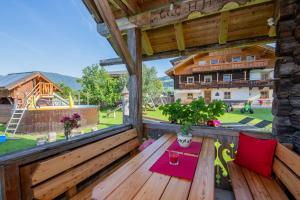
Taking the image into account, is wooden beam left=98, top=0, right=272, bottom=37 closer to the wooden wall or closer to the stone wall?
the stone wall

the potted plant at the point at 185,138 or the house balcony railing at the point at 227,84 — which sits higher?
the house balcony railing at the point at 227,84

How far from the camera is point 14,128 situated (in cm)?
701

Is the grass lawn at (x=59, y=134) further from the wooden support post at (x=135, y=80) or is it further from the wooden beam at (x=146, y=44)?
the wooden beam at (x=146, y=44)

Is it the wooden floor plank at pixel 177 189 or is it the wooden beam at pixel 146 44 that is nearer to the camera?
the wooden floor plank at pixel 177 189

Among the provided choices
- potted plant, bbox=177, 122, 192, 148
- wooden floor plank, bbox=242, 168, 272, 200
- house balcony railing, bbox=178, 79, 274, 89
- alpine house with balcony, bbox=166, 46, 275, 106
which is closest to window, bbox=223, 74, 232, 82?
A: alpine house with balcony, bbox=166, 46, 275, 106

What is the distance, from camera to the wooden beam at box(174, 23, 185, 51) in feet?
8.50

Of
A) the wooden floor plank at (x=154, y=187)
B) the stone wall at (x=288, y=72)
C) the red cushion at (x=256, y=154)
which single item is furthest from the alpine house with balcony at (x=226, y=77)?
the wooden floor plank at (x=154, y=187)

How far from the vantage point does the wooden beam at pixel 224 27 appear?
2309mm

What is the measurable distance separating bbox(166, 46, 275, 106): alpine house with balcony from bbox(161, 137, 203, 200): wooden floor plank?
43.2ft

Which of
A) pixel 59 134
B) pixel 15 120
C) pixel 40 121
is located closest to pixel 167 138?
pixel 59 134

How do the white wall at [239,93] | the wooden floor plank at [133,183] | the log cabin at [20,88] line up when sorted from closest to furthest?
1. the wooden floor plank at [133,183]
2. the log cabin at [20,88]
3. the white wall at [239,93]

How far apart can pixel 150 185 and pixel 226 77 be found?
17.0 m

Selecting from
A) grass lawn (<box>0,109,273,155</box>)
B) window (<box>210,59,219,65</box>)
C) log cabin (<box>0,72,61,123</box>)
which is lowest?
grass lawn (<box>0,109,273,155</box>)

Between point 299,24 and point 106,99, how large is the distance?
1171 cm
